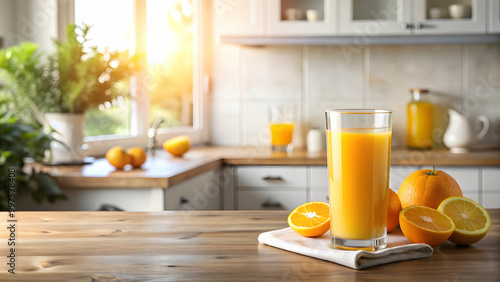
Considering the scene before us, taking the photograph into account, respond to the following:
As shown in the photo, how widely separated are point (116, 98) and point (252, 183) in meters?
0.85

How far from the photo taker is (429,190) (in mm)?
793

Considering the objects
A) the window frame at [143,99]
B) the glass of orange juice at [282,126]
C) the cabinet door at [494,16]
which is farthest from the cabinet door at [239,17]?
the cabinet door at [494,16]

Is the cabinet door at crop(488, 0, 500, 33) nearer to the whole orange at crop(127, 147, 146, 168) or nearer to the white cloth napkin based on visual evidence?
the whole orange at crop(127, 147, 146, 168)

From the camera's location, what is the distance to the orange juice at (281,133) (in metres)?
2.93

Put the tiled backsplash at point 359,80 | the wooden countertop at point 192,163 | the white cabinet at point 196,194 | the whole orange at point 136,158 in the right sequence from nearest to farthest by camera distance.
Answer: the wooden countertop at point 192,163
the white cabinet at point 196,194
the whole orange at point 136,158
the tiled backsplash at point 359,80

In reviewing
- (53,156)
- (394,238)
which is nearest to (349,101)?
(53,156)

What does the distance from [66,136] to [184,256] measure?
4.77 feet

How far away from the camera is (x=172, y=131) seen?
3096mm

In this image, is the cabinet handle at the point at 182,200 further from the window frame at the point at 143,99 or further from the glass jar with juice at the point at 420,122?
the glass jar with juice at the point at 420,122

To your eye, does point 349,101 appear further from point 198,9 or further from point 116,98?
point 116,98

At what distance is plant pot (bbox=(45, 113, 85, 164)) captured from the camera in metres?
2.00

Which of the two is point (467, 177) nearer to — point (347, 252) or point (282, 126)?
point (282, 126)

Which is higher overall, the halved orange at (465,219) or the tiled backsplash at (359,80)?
the tiled backsplash at (359,80)

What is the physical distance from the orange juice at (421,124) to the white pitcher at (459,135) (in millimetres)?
114
